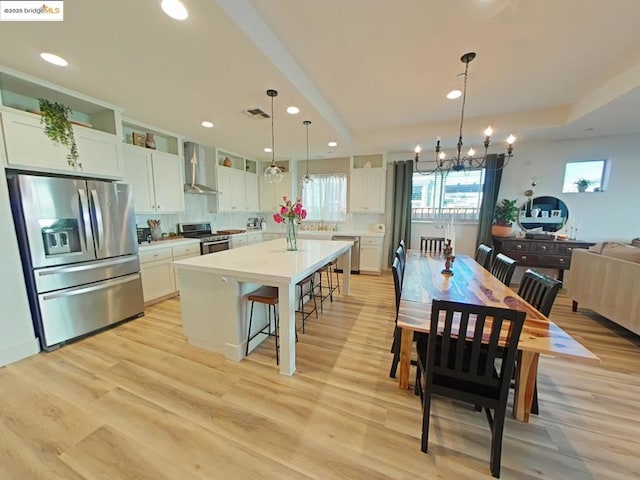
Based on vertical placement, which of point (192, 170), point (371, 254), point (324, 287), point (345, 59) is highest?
point (345, 59)

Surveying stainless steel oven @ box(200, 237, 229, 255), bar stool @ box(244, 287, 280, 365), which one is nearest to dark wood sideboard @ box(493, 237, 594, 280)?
bar stool @ box(244, 287, 280, 365)

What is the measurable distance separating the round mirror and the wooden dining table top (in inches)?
99.7

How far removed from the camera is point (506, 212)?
15.1 ft

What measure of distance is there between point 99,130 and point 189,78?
5.69ft

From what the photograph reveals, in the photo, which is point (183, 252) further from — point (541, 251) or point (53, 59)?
point (541, 251)

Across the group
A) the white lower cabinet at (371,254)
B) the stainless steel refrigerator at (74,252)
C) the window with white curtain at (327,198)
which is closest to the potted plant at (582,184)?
the white lower cabinet at (371,254)

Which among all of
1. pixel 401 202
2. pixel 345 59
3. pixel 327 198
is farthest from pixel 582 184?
pixel 345 59

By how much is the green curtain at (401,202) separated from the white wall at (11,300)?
550cm

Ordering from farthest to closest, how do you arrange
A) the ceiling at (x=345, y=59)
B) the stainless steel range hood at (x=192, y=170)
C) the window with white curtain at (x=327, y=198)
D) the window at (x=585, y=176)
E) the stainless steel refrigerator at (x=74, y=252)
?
the window with white curtain at (x=327, y=198), the stainless steel range hood at (x=192, y=170), the window at (x=585, y=176), the stainless steel refrigerator at (x=74, y=252), the ceiling at (x=345, y=59)

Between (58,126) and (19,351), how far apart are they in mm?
2246

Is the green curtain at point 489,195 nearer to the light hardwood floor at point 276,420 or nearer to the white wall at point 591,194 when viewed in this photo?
the white wall at point 591,194

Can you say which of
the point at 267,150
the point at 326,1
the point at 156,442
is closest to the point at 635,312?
the point at 326,1

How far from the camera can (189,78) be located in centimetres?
231

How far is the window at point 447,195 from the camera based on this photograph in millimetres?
4906
